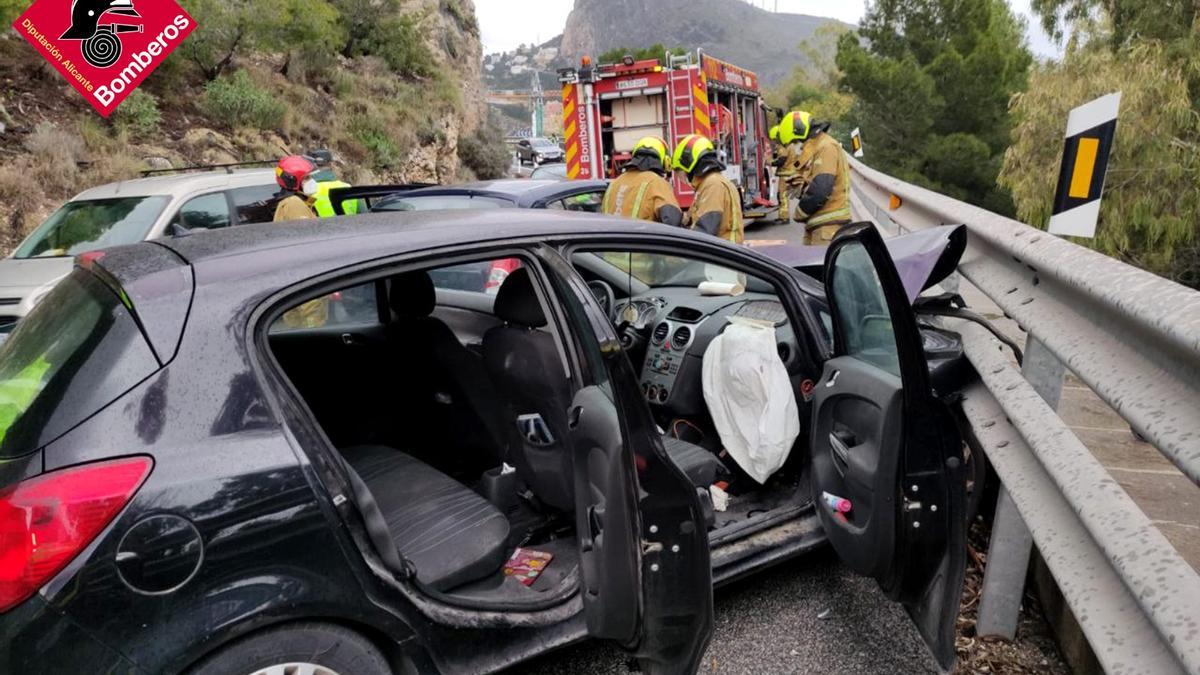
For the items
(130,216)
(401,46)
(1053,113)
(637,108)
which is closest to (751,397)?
(130,216)

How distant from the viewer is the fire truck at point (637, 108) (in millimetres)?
13328

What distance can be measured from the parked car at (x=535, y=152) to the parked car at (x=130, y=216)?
103 feet

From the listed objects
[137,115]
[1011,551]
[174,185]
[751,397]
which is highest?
[137,115]

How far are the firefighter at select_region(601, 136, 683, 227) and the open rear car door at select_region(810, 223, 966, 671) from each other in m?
3.63

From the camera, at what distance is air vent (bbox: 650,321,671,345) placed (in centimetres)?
379

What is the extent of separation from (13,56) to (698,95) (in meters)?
11.3

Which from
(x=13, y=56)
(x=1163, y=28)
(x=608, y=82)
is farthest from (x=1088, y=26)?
(x=13, y=56)

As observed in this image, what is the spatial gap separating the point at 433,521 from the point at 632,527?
32.1 inches

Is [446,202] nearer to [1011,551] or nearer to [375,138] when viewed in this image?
[1011,551]

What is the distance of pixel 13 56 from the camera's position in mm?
13398

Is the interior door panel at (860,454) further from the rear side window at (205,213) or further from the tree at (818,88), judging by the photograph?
the tree at (818,88)

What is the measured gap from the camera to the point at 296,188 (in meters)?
6.36

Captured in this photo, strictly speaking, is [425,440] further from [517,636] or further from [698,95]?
[698,95]

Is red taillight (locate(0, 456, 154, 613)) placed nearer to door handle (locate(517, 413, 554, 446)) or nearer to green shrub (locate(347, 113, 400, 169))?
door handle (locate(517, 413, 554, 446))
